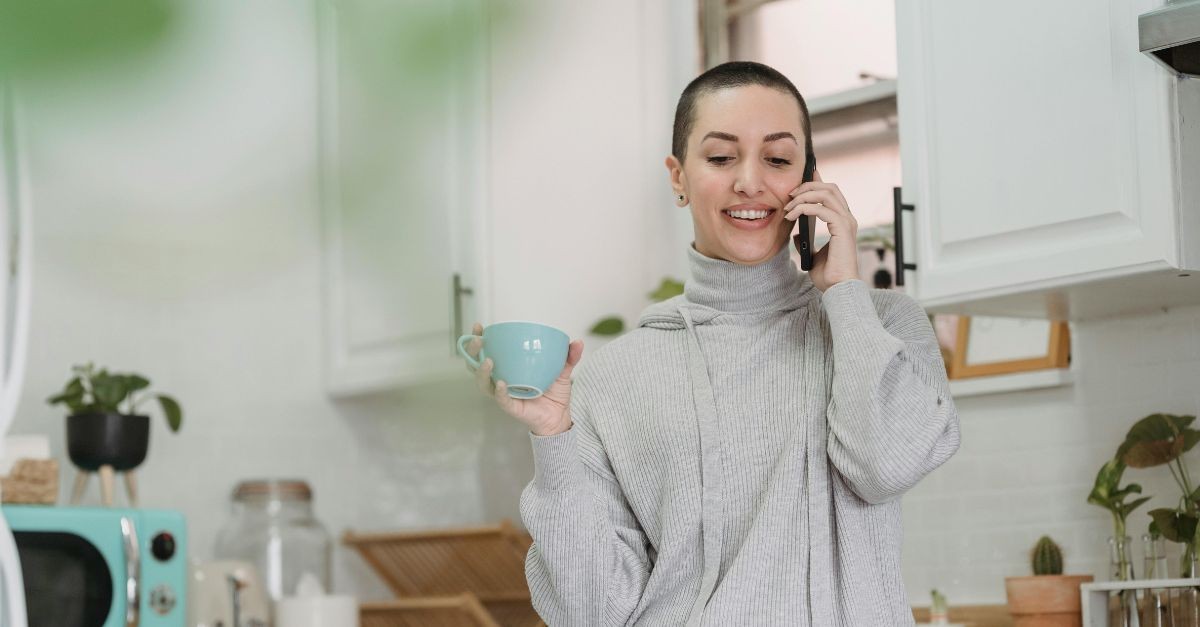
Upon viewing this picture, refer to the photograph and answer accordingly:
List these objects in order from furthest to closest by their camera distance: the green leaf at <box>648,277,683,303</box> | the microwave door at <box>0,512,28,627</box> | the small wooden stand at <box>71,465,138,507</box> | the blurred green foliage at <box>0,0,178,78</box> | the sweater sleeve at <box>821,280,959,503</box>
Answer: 1. the green leaf at <box>648,277,683,303</box>
2. the small wooden stand at <box>71,465,138,507</box>
3. the sweater sleeve at <box>821,280,959,503</box>
4. the microwave door at <box>0,512,28,627</box>
5. the blurred green foliage at <box>0,0,178,78</box>

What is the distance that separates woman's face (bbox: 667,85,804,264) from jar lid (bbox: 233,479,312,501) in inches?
70.8

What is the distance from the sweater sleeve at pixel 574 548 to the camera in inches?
46.2

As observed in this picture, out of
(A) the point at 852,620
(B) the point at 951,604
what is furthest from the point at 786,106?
(B) the point at 951,604

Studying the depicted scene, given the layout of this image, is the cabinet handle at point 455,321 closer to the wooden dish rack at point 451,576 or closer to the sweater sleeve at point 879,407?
the sweater sleeve at point 879,407

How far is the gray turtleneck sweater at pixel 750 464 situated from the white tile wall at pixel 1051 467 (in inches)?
40.1

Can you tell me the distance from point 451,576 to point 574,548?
185cm

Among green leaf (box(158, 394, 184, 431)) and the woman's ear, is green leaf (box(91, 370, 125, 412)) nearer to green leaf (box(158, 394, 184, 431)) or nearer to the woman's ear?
green leaf (box(158, 394, 184, 431))

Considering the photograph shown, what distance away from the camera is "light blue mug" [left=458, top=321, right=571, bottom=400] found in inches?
39.8

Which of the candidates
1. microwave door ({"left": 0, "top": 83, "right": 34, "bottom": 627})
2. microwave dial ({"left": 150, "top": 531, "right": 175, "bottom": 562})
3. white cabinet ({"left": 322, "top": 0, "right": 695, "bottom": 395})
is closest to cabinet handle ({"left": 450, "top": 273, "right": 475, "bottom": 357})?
white cabinet ({"left": 322, "top": 0, "right": 695, "bottom": 395})

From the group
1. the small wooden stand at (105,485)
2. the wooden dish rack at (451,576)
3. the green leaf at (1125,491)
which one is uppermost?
the small wooden stand at (105,485)

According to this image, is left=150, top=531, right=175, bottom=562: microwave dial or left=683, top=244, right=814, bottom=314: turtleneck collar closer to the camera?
left=683, top=244, right=814, bottom=314: turtleneck collar

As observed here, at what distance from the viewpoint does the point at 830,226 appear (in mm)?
1209

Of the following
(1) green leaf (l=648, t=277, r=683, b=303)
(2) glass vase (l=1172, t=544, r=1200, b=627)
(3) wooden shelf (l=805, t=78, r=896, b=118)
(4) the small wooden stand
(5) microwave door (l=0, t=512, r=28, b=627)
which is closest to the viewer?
(5) microwave door (l=0, t=512, r=28, b=627)

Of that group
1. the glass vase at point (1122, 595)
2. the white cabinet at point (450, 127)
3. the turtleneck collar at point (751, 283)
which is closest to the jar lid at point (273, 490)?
the glass vase at point (1122, 595)
